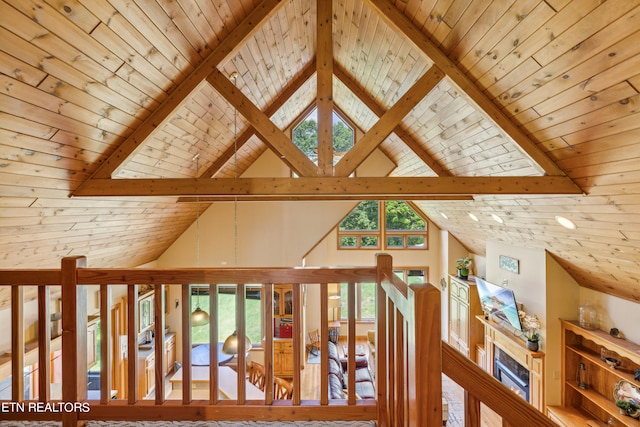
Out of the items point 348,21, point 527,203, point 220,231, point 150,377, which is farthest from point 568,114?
point 150,377

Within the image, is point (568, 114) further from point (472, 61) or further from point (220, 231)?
point (220, 231)

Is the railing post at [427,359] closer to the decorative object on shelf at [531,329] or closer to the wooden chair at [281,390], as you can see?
the wooden chair at [281,390]

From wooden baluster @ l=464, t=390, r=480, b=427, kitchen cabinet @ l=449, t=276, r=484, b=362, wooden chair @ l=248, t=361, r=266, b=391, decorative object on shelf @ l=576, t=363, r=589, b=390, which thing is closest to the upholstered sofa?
wooden chair @ l=248, t=361, r=266, b=391

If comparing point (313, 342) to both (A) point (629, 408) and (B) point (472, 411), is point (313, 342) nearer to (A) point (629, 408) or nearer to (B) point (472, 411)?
(A) point (629, 408)

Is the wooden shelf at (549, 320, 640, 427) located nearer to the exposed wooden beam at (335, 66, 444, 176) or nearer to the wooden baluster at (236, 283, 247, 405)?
the exposed wooden beam at (335, 66, 444, 176)

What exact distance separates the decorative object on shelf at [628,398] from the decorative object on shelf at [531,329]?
1229 mm

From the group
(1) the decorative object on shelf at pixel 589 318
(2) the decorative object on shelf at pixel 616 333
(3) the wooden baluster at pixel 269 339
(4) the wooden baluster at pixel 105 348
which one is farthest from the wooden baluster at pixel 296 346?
(1) the decorative object on shelf at pixel 589 318

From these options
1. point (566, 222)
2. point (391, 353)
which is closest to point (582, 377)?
point (566, 222)

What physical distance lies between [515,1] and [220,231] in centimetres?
611

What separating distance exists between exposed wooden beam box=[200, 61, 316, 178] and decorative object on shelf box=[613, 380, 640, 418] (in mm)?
5574

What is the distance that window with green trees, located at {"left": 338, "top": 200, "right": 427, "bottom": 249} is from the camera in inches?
363

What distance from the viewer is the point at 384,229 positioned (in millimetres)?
9211

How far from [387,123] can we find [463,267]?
577 centimetres

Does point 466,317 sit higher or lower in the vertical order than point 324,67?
lower
